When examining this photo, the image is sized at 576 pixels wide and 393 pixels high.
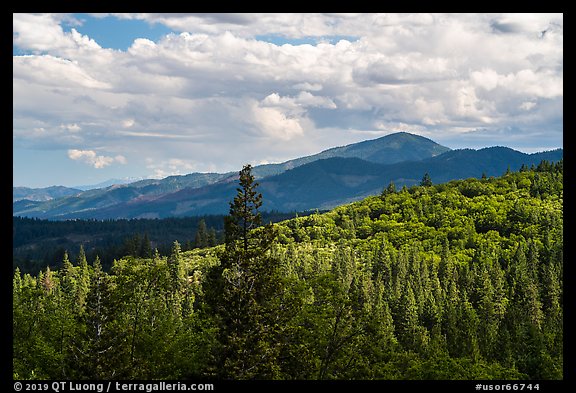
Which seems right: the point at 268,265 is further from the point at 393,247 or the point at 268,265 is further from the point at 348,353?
the point at 393,247

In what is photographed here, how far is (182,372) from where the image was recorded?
4112 cm

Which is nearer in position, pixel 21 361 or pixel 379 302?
pixel 21 361
